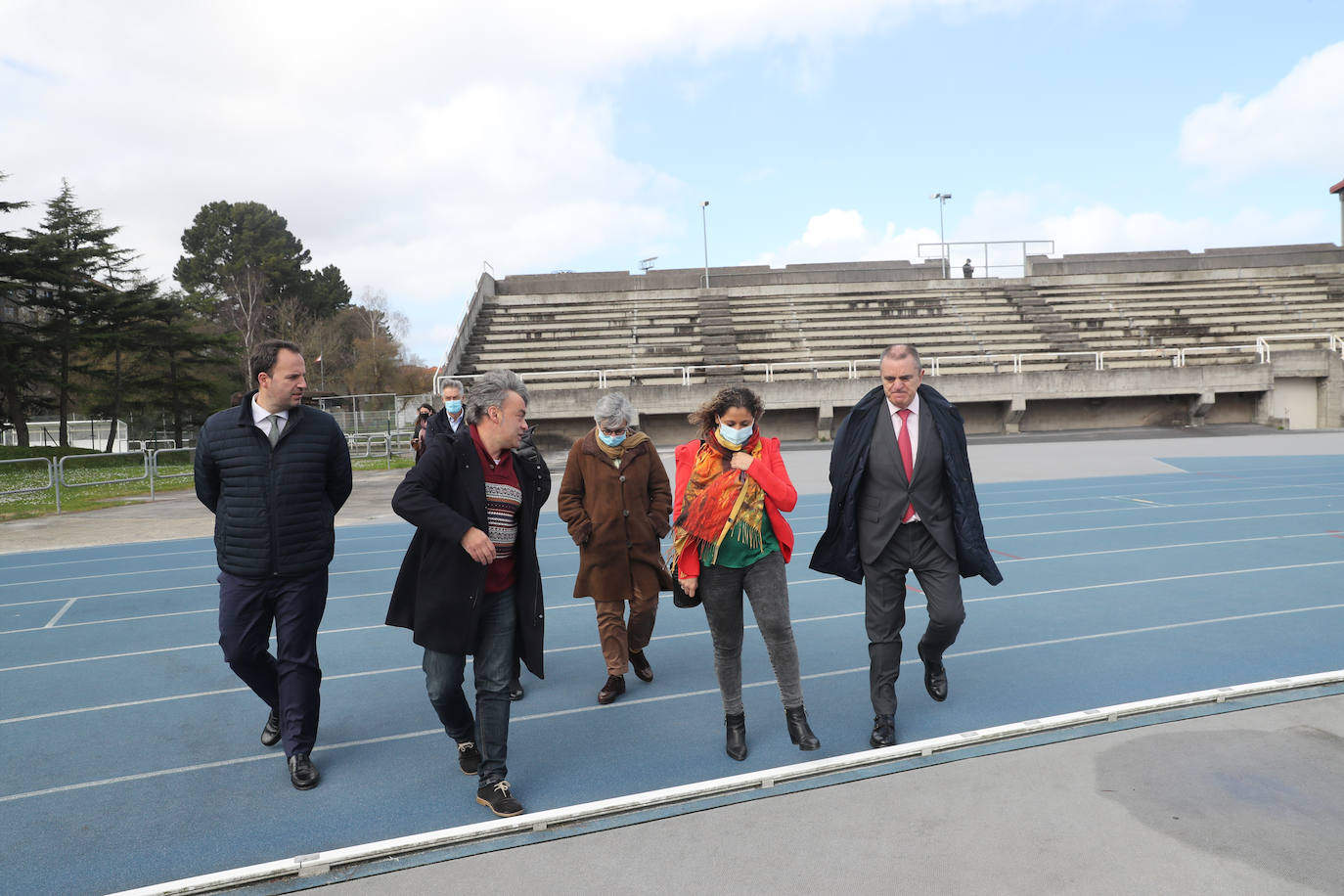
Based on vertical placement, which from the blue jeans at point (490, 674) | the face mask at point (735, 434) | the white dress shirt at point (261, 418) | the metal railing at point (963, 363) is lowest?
the blue jeans at point (490, 674)

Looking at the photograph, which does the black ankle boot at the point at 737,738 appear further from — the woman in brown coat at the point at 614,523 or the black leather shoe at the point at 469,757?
the black leather shoe at the point at 469,757

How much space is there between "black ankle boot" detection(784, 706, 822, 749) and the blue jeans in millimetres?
1285

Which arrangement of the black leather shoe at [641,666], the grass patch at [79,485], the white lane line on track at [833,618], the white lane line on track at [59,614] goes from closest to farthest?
the white lane line on track at [833,618], the black leather shoe at [641,666], the white lane line on track at [59,614], the grass patch at [79,485]

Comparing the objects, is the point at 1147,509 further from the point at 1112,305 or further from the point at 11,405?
the point at 11,405

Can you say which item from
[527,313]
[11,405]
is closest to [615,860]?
[527,313]

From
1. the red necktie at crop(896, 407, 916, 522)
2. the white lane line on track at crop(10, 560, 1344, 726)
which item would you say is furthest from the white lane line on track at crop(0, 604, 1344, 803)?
the red necktie at crop(896, 407, 916, 522)

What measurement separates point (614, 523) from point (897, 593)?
156cm

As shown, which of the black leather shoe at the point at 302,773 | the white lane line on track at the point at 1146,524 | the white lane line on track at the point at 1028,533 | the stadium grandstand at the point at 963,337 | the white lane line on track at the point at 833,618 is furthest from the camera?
the stadium grandstand at the point at 963,337

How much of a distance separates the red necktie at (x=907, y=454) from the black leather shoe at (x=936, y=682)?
0.91 m

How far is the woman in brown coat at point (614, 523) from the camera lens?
476 centimetres

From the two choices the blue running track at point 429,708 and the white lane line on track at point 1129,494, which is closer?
the blue running track at point 429,708

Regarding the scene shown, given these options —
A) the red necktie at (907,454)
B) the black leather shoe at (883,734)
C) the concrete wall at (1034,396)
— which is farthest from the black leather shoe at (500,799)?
the concrete wall at (1034,396)

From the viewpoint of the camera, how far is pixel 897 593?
160 inches

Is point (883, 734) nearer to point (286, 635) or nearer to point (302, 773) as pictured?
point (302, 773)
